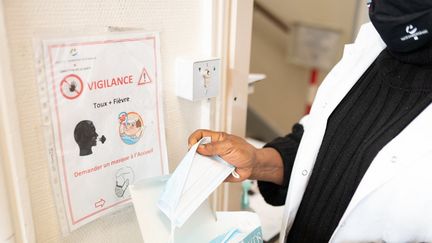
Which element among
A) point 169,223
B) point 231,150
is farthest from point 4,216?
point 231,150

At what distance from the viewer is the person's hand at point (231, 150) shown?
0.71 metres

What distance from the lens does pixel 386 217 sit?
725 mm

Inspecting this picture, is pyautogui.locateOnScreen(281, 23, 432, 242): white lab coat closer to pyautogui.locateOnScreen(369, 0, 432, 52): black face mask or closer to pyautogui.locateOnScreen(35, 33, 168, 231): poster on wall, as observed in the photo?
pyautogui.locateOnScreen(369, 0, 432, 52): black face mask

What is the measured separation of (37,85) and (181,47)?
297mm

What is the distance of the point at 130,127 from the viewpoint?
0.69 metres

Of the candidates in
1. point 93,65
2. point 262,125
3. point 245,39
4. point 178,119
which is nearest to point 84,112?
point 93,65

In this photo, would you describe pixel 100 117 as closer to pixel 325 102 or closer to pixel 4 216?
pixel 4 216

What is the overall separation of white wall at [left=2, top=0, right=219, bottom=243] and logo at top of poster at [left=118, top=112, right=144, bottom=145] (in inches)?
3.2

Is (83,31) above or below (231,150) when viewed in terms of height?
above

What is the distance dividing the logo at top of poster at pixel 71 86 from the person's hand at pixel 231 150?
229 millimetres

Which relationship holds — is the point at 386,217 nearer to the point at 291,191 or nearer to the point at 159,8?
the point at 291,191

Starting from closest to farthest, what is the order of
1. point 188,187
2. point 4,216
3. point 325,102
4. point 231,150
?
point 4,216 → point 188,187 → point 231,150 → point 325,102

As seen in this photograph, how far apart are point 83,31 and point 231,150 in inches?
14.0

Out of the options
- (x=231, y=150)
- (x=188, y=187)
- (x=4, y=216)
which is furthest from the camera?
(x=231, y=150)
